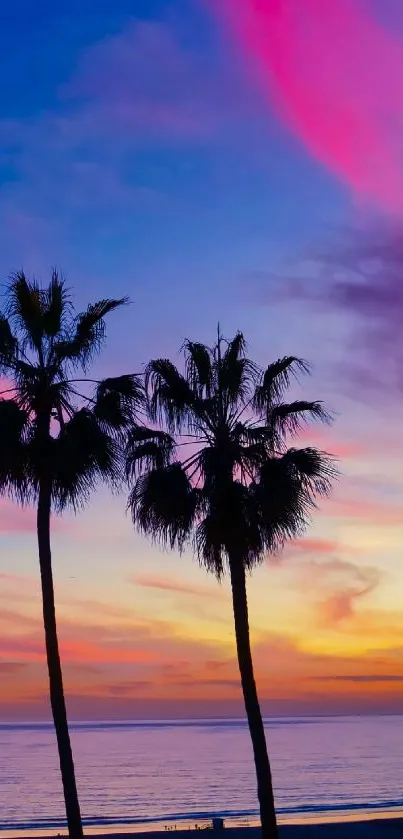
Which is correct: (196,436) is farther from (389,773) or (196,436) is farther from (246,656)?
(389,773)

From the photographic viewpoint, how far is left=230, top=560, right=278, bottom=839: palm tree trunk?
24547 mm

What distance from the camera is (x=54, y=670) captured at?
24125 mm

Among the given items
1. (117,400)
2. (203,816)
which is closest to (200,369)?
(117,400)

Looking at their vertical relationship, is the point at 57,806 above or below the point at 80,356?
below

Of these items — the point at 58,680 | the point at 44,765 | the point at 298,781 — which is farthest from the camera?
the point at 44,765

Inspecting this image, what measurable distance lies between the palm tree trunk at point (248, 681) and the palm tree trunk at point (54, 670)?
416cm

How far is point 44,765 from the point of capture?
11569cm

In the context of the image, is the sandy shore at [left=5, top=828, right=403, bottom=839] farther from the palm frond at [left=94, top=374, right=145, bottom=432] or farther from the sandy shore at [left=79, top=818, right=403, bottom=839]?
the palm frond at [left=94, top=374, right=145, bottom=432]

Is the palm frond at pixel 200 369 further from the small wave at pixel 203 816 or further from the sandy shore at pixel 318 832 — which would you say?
the small wave at pixel 203 816

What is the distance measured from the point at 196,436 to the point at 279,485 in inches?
98.1

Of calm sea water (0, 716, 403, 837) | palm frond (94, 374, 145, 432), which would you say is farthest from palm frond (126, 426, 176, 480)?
calm sea water (0, 716, 403, 837)

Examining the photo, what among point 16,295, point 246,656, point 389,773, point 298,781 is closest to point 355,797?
point 298,781

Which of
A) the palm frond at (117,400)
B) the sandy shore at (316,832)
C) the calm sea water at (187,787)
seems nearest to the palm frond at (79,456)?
the palm frond at (117,400)

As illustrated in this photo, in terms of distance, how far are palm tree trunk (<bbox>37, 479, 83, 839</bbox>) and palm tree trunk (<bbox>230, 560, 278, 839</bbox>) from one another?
4156 millimetres
